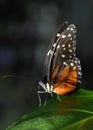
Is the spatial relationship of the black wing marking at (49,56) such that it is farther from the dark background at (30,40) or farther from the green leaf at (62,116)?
the dark background at (30,40)

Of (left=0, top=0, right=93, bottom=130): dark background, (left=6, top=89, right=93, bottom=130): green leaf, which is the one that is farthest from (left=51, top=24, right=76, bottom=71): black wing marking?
(left=0, top=0, right=93, bottom=130): dark background

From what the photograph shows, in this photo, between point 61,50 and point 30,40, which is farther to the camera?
point 30,40

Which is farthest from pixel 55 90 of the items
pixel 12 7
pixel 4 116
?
pixel 12 7

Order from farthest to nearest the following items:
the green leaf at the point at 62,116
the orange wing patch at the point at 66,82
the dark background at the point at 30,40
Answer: the dark background at the point at 30,40 < the orange wing patch at the point at 66,82 < the green leaf at the point at 62,116

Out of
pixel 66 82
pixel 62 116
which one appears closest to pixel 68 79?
pixel 66 82

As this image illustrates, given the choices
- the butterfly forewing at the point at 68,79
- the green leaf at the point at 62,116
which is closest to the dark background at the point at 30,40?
the butterfly forewing at the point at 68,79

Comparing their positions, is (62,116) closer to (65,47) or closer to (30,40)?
(65,47)
